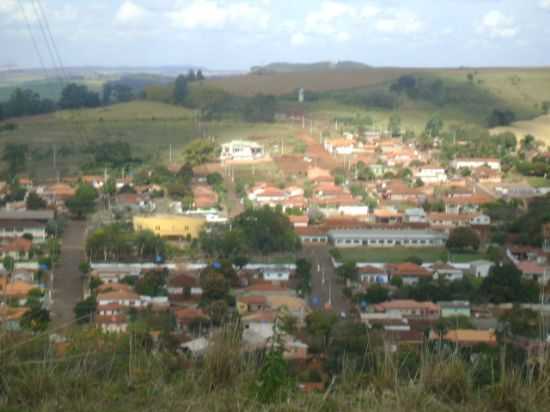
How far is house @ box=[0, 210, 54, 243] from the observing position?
8578 millimetres

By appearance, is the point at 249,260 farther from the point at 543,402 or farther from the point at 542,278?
the point at 543,402

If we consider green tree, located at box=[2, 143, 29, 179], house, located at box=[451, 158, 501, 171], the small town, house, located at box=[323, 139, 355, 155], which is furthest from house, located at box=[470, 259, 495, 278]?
house, located at box=[323, 139, 355, 155]

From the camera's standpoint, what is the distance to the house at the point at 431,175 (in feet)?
41.5

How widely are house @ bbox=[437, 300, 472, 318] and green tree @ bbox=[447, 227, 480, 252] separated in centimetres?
214

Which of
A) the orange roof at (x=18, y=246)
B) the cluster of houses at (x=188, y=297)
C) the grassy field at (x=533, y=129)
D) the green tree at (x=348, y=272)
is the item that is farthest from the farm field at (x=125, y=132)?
the green tree at (x=348, y=272)

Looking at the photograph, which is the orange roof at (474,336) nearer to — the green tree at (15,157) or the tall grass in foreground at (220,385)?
the tall grass in foreground at (220,385)

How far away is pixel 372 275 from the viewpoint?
23.9 ft

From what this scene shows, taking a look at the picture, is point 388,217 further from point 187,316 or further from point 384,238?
point 187,316

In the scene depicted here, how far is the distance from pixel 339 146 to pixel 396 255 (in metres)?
6.81

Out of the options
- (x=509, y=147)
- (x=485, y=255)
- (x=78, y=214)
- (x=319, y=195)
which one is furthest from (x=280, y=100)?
(x=485, y=255)

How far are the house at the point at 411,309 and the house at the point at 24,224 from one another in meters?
3.69

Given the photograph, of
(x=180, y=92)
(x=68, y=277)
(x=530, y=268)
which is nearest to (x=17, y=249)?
(x=68, y=277)

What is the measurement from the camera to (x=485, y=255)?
323 inches

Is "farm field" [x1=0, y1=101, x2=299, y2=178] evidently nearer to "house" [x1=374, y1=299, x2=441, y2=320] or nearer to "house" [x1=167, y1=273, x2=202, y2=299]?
"house" [x1=167, y1=273, x2=202, y2=299]
